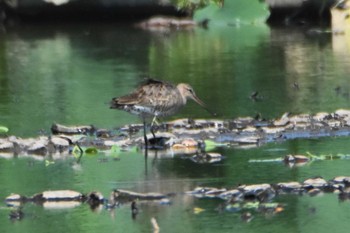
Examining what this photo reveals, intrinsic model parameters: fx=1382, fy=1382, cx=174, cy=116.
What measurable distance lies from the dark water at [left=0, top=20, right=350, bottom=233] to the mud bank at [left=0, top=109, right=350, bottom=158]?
327 millimetres

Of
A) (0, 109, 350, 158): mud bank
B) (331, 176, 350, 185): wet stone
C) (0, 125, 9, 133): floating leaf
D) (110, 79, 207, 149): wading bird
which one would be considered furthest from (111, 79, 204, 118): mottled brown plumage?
(331, 176, 350, 185): wet stone

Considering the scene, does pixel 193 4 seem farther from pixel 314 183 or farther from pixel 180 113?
pixel 314 183

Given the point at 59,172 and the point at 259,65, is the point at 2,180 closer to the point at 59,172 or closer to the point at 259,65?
the point at 59,172

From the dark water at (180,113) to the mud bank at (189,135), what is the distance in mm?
327

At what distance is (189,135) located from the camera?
13.9 meters

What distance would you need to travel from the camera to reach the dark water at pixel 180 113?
33.5 feet

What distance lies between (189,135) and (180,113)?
2022mm

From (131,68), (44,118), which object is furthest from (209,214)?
(131,68)

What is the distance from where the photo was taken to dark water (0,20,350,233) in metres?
10.2

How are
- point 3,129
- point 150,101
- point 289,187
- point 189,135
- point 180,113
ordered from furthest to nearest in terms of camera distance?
point 180,113
point 3,129
point 189,135
point 150,101
point 289,187

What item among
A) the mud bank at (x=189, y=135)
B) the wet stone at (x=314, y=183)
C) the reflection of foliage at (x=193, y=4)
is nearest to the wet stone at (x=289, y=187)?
the wet stone at (x=314, y=183)

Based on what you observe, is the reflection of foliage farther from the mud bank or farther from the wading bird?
the wading bird

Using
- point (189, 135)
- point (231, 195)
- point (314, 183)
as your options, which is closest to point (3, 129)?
point (189, 135)

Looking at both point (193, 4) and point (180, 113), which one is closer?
point (180, 113)
